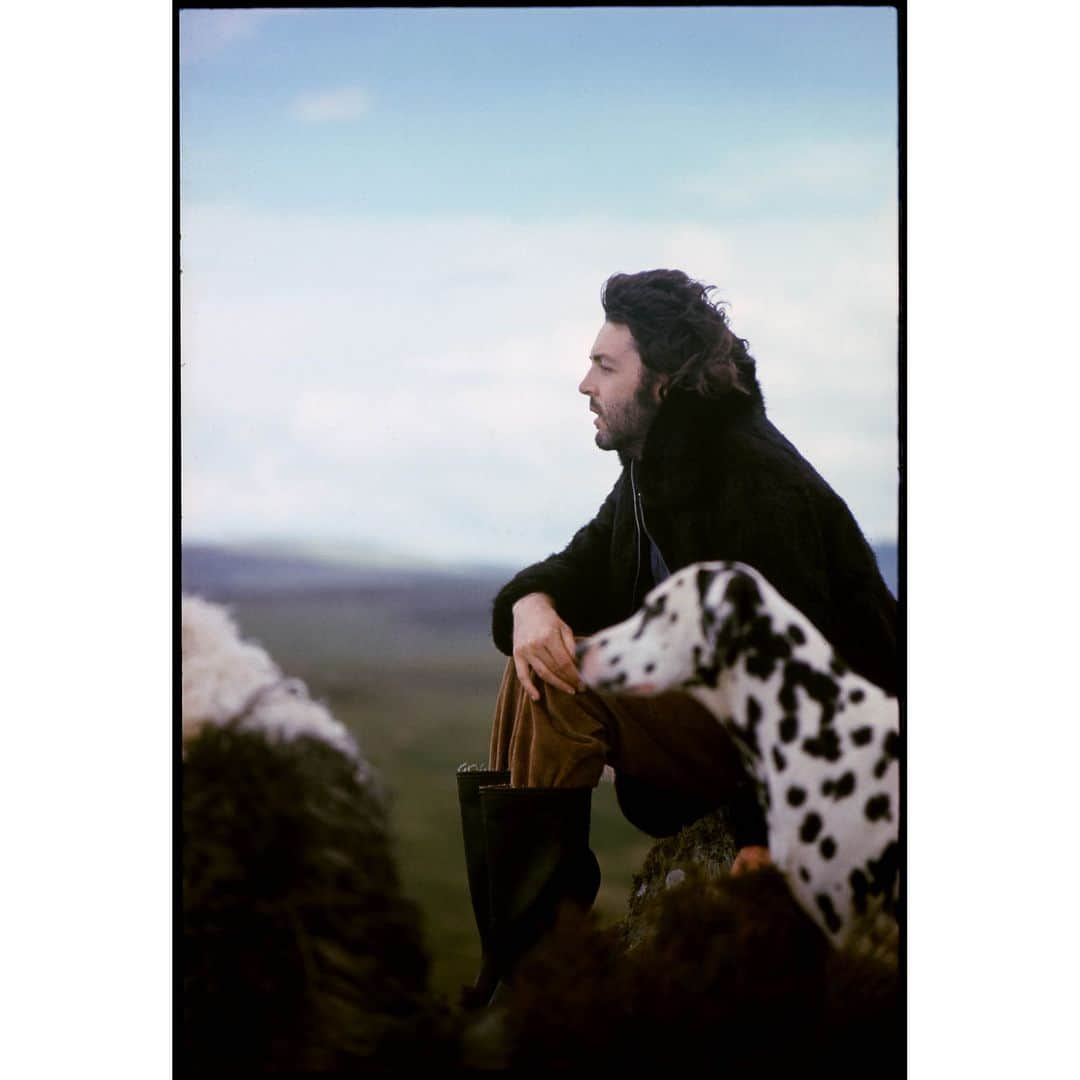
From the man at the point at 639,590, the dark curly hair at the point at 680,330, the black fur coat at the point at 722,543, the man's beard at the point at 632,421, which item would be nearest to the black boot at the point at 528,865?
the man at the point at 639,590

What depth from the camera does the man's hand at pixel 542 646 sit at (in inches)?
84.8

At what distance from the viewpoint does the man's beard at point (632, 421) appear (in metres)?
2.19

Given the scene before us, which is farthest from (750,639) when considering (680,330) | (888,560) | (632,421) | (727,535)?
(680,330)

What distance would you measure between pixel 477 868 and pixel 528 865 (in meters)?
0.09

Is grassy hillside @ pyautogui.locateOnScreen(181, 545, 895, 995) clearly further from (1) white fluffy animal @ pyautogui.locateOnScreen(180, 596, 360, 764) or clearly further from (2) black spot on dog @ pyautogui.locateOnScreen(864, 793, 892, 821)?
(2) black spot on dog @ pyautogui.locateOnScreen(864, 793, 892, 821)

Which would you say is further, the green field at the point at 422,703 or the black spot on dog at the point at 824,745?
the green field at the point at 422,703

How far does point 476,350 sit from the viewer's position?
85.9 inches

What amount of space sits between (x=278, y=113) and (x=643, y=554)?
1.01 meters

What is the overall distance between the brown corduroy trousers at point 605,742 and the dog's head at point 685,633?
0.26 feet

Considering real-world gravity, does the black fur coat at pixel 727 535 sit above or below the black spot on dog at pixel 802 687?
above

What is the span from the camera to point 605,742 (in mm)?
2170

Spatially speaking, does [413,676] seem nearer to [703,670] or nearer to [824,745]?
[703,670]

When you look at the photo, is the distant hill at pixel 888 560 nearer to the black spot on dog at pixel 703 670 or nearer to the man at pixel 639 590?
the man at pixel 639 590

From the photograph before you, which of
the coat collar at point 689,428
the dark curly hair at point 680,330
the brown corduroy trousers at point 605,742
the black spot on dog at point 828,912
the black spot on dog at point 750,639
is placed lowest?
the black spot on dog at point 828,912
